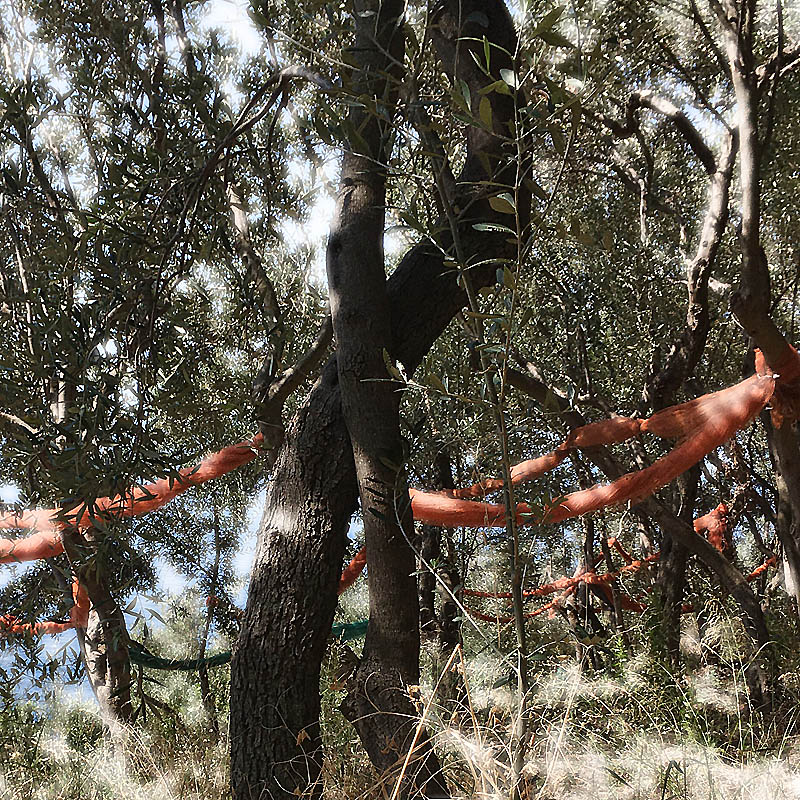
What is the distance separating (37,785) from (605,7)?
4.44 metres

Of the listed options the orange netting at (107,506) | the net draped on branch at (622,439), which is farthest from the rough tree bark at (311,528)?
the net draped on branch at (622,439)

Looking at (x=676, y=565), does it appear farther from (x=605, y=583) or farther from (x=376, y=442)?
(x=376, y=442)

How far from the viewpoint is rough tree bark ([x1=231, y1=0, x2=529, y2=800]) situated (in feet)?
7.32

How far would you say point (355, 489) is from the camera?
244 centimetres

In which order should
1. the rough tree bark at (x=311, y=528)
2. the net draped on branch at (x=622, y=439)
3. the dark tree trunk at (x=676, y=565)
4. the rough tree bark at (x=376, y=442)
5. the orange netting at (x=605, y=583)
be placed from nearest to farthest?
1. the rough tree bark at (x=376, y=442)
2. the rough tree bark at (x=311, y=528)
3. the net draped on branch at (x=622, y=439)
4. the dark tree trunk at (x=676, y=565)
5. the orange netting at (x=605, y=583)

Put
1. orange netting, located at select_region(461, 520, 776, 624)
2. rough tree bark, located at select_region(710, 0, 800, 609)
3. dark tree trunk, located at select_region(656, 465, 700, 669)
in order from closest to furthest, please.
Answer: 1. rough tree bark, located at select_region(710, 0, 800, 609)
2. dark tree trunk, located at select_region(656, 465, 700, 669)
3. orange netting, located at select_region(461, 520, 776, 624)

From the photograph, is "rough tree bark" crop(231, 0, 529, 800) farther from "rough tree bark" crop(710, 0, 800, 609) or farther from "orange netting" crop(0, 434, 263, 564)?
"rough tree bark" crop(710, 0, 800, 609)

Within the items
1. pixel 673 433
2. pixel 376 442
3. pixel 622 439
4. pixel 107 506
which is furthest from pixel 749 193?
pixel 107 506

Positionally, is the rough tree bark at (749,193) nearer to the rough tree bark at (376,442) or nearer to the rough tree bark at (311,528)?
the rough tree bark at (311,528)

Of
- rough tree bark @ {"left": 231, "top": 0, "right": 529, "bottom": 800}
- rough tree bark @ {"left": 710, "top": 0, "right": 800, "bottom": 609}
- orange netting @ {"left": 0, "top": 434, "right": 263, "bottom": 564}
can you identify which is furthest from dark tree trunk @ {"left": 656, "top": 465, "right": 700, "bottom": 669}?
rough tree bark @ {"left": 231, "top": 0, "right": 529, "bottom": 800}

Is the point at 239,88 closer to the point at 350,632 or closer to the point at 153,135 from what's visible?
the point at 153,135

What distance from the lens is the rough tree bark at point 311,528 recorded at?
2.23 meters

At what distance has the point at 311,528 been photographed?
2.38m

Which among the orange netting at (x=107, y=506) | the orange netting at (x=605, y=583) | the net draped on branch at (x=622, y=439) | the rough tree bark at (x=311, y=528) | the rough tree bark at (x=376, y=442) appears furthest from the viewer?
the orange netting at (x=605, y=583)
